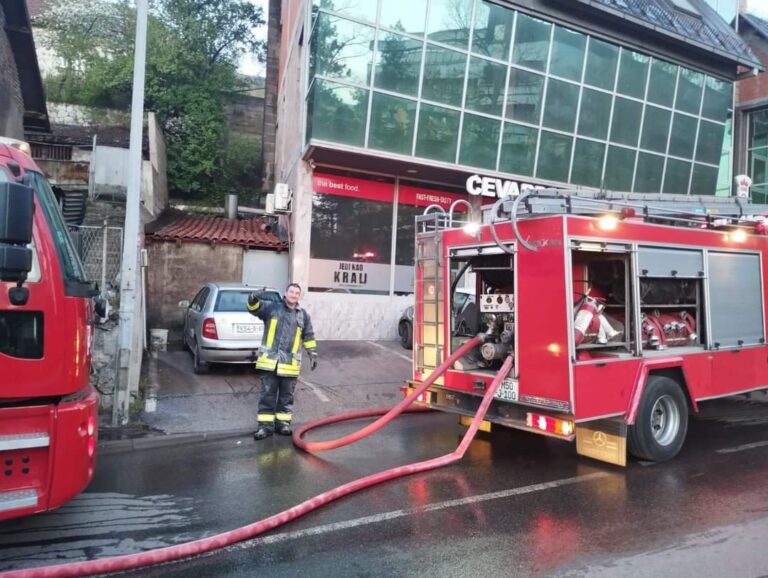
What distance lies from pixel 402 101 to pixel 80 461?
36.7ft

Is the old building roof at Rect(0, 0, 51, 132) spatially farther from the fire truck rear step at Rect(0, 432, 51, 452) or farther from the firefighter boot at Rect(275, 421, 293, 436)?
the fire truck rear step at Rect(0, 432, 51, 452)

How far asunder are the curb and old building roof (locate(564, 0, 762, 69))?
13.7 metres

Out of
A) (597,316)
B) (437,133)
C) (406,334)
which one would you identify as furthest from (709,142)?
(597,316)

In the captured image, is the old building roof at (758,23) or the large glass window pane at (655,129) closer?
the large glass window pane at (655,129)

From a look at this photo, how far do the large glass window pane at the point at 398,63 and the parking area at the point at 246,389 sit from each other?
20.0ft

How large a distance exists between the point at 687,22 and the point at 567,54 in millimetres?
5926

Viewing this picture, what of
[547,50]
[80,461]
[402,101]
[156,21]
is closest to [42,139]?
[156,21]

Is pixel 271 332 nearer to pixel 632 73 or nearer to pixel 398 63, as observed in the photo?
pixel 398 63

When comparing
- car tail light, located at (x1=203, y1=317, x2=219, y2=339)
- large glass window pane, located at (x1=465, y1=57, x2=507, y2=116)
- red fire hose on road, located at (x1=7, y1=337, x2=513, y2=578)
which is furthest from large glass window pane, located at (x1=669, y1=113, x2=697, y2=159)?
car tail light, located at (x1=203, y1=317, x2=219, y2=339)

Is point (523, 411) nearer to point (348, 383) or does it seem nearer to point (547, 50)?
point (348, 383)

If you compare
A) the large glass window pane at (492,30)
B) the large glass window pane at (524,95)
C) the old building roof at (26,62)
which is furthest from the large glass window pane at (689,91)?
the old building roof at (26,62)

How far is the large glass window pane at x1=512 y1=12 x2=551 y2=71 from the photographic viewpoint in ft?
47.6

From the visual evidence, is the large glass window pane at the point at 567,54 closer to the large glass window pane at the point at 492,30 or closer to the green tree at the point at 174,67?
the large glass window pane at the point at 492,30

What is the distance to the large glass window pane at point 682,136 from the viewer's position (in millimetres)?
17297
